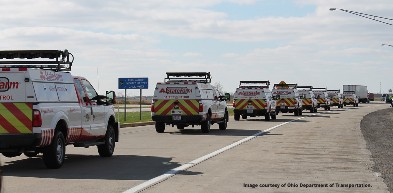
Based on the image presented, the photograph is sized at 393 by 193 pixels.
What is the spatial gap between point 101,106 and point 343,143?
878cm

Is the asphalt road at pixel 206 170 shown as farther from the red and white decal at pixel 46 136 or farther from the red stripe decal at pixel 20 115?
the red stripe decal at pixel 20 115

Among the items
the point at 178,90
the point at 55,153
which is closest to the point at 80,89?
the point at 55,153

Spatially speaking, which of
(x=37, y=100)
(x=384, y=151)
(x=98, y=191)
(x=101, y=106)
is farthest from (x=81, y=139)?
(x=384, y=151)

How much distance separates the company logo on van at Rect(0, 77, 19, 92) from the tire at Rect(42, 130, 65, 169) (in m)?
1.18

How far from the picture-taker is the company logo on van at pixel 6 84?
12953 mm

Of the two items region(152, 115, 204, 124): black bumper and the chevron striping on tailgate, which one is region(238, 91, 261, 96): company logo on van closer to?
Answer: region(152, 115, 204, 124): black bumper

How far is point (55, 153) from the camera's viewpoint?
43.3 ft

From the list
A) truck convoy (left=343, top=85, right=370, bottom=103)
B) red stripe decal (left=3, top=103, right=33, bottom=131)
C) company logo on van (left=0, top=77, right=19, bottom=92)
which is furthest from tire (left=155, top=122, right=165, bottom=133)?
truck convoy (left=343, top=85, right=370, bottom=103)

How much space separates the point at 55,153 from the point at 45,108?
0.87m

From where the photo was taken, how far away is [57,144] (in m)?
13.3

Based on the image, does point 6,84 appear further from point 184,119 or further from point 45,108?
point 184,119

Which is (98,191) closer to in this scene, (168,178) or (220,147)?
(168,178)

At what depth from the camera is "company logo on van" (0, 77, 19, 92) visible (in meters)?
13.0

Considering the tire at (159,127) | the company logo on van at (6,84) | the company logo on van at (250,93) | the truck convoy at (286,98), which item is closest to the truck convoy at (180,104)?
the tire at (159,127)
